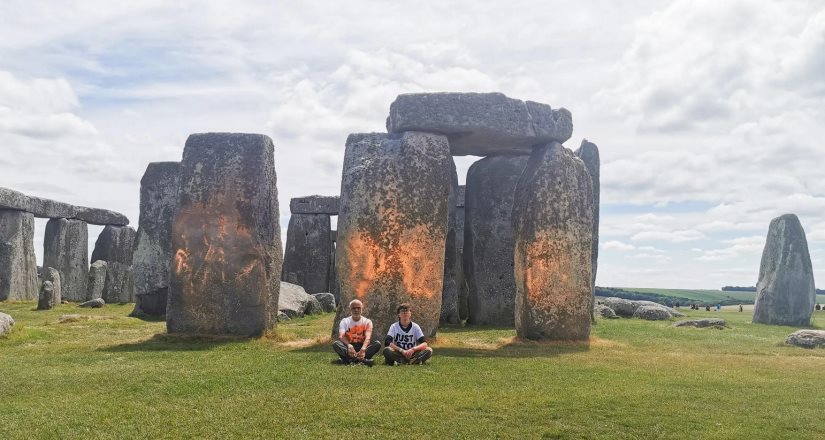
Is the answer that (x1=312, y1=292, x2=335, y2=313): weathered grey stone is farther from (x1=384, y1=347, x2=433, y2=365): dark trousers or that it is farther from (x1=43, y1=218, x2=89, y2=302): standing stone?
(x1=384, y1=347, x2=433, y2=365): dark trousers

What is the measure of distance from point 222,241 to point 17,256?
45.6 feet

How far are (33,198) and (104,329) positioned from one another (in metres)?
12.4

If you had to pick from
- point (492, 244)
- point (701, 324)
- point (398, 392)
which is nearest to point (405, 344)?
point (398, 392)

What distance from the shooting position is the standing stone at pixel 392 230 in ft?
39.5

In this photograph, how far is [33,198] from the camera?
24266mm

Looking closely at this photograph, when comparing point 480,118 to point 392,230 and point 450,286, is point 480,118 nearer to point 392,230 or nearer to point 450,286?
point 392,230

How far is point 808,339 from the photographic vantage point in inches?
520

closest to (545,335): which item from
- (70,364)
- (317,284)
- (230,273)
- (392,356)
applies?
(392,356)

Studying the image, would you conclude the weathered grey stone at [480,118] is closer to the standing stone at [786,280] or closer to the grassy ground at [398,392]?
the grassy ground at [398,392]

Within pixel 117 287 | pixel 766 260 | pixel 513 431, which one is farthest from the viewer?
pixel 117 287

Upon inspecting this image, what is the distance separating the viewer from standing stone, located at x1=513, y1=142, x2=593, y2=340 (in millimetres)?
12664

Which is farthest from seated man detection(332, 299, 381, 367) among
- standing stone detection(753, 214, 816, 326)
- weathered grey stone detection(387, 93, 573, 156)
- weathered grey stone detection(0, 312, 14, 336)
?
standing stone detection(753, 214, 816, 326)

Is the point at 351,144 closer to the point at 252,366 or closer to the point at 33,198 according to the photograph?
the point at 252,366

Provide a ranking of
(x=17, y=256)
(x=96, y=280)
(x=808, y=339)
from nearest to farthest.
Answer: (x=808, y=339)
(x=17, y=256)
(x=96, y=280)
